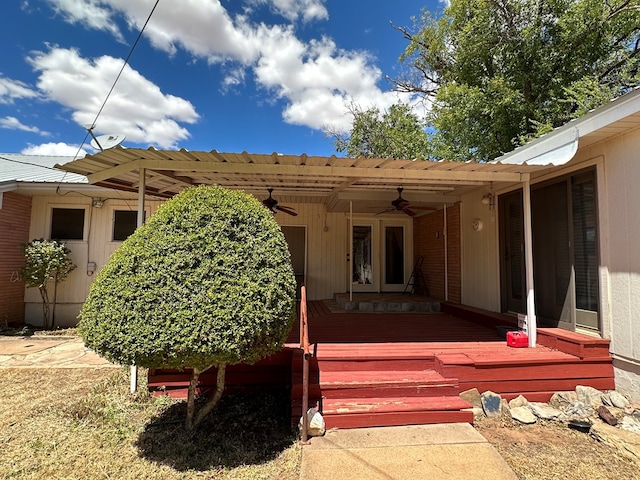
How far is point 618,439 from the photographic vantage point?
2.94 meters

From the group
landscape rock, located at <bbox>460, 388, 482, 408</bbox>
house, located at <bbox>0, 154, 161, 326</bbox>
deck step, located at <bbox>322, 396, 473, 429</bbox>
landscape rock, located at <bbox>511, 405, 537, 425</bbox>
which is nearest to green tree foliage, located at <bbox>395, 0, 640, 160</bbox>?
landscape rock, located at <bbox>511, 405, 537, 425</bbox>

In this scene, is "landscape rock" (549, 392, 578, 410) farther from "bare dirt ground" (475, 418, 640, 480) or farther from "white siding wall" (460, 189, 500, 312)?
"white siding wall" (460, 189, 500, 312)

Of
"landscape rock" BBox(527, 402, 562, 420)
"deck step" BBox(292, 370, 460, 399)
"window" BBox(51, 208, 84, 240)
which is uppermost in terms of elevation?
"window" BBox(51, 208, 84, 240)

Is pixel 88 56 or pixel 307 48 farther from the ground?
pixel 307 48

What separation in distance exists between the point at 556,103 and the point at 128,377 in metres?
Result: 13.2

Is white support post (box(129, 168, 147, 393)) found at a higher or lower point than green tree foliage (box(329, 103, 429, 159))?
lower

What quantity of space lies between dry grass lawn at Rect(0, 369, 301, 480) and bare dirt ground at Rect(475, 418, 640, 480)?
1.85 metres

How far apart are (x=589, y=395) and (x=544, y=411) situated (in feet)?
1.95

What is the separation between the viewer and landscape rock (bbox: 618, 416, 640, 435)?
312 centimetres

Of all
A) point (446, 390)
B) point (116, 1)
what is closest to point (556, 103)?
point (446, 390)

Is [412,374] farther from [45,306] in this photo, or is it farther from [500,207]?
[45,306]

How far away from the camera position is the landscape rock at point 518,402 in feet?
11.8

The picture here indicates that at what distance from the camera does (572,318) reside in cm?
428

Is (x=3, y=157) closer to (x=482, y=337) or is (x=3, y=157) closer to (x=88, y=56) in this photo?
(x=88, y=56)
